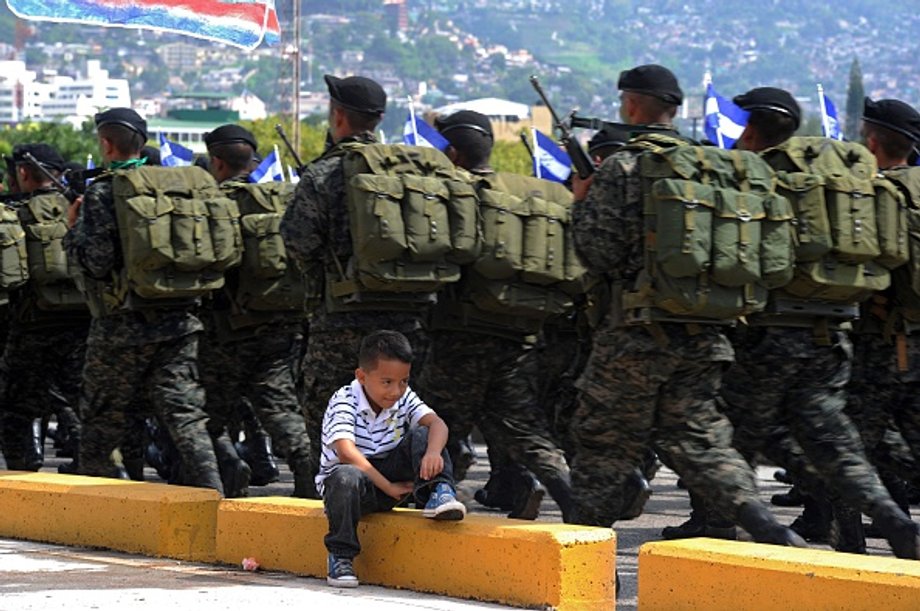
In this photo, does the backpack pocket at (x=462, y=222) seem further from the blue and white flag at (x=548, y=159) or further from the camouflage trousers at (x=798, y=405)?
the blue and white flag at (x=548, y=159)

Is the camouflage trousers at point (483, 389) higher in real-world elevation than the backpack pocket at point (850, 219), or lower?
lower

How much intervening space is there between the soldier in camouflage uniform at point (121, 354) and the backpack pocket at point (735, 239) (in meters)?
3.35

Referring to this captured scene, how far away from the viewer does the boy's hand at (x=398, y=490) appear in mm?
7574

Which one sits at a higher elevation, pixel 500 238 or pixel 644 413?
pixel 500 238

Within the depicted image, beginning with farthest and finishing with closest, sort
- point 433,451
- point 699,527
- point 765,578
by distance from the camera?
1. point 699,527
2. point 433,451
3. point 765,578

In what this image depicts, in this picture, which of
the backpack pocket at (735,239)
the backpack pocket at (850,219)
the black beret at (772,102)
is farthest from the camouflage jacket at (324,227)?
the backpack pocket at (735,239)

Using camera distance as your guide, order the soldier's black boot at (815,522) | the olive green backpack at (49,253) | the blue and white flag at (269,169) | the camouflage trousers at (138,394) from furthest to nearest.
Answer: the blue and white flag at (269,169), the olive green backpack at (49,253), the camouflage trousers at (138,394), the soldier's black boot at (815,522)

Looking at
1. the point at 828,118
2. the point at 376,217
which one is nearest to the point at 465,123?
the point at 376,217

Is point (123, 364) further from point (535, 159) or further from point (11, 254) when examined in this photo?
point (535, 159)

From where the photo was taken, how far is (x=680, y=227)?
24.5 feet

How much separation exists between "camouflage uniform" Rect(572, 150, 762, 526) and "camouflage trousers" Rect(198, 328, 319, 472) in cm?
355

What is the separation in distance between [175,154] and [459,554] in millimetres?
8731

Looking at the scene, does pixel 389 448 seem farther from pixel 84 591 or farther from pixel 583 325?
pixel 583 325

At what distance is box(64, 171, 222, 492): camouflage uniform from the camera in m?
9.95
